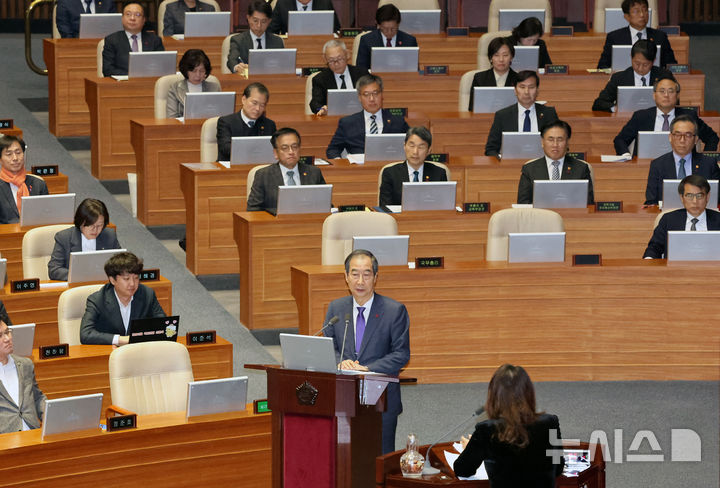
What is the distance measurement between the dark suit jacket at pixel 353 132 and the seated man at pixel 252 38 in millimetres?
1518

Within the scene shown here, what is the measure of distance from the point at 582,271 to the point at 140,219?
3435 millimetres

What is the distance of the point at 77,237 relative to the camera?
24.2 feet

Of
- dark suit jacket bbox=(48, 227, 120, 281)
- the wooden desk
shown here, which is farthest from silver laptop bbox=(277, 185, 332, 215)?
the wooden desk

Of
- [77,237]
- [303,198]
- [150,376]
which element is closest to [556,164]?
[303,198]

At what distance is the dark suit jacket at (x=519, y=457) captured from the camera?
4277mm

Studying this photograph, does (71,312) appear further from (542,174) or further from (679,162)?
(679,162)

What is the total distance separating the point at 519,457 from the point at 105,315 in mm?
2946

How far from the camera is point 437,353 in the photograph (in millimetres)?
7516

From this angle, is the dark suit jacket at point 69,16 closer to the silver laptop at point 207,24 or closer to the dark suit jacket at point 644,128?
the silver laptop at point 207,24

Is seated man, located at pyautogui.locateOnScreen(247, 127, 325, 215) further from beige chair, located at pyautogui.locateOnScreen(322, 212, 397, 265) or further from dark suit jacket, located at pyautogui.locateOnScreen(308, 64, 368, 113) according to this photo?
dark suit jacket, located at pyautogui.locateOnScreen(308, 64, 368, 113)

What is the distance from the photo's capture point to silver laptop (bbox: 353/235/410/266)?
24.1ft

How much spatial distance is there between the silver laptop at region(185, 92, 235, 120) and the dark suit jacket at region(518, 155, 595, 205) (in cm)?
217

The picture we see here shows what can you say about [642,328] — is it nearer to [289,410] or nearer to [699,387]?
[699,387]

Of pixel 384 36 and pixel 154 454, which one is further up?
pixel 384 36
